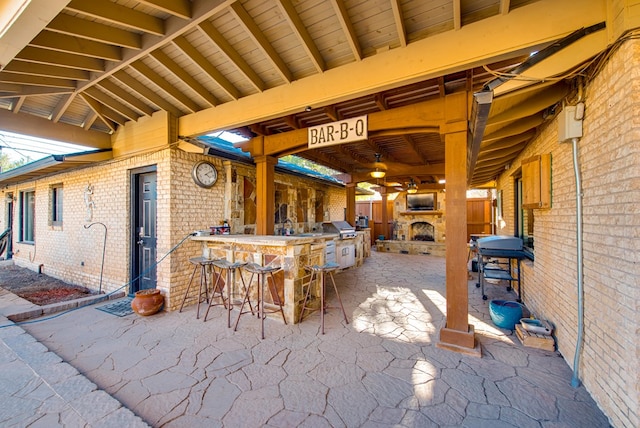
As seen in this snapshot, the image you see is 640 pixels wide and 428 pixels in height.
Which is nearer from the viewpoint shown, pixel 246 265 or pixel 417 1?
pixel 417 1

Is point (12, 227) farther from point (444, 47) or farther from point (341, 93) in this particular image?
point (444, 47)

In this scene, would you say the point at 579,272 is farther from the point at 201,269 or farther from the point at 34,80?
the point at 34,80

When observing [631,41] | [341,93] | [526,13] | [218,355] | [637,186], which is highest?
[526,13]

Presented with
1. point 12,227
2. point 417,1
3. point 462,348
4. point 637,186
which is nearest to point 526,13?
point 417,1

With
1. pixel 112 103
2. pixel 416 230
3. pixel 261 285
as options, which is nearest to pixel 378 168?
pixel 261 285

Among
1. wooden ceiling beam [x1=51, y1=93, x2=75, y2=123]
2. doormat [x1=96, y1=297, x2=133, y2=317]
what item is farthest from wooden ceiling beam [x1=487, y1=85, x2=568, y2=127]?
doormat [x1=96, y1=297, x2=133, y2=317]

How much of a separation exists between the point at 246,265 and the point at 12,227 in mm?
10489

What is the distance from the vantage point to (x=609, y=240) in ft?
6.60

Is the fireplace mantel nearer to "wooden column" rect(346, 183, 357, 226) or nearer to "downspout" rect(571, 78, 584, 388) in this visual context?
"wooden column" rect(346, 183, 357, 226)

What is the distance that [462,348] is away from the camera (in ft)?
9.85

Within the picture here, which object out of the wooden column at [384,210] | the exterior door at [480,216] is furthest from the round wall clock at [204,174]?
the exterior door at [480,216]

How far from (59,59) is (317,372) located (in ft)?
14.5

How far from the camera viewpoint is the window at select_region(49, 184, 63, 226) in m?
7.09

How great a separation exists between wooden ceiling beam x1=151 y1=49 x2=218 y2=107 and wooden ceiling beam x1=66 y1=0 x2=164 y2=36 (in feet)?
1.90
